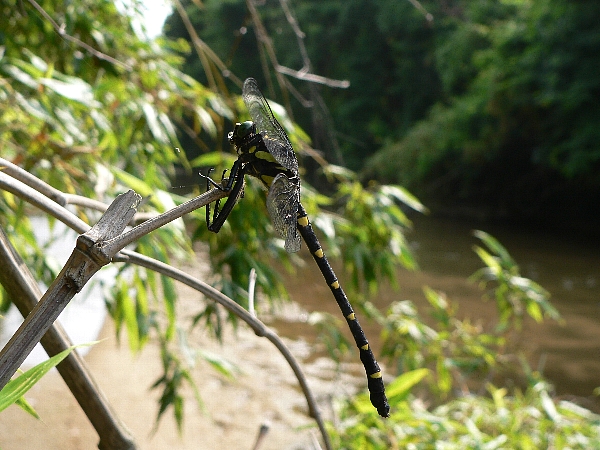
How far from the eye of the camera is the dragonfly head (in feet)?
2.58

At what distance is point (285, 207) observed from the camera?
0.77 metres

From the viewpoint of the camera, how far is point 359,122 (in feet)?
52.3

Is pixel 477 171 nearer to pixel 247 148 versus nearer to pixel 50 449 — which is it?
pixel 50 449

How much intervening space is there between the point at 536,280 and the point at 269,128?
25.2ft

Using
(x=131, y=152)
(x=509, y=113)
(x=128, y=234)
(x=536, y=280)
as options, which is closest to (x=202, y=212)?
(x=128, y=234)

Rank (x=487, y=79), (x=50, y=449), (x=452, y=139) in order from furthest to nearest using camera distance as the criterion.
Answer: (x=452, y=139) → (x=487, y=79) → (x=50, y=449)

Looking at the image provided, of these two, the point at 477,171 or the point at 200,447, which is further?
the point at 477,171

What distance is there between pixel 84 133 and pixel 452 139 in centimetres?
1146

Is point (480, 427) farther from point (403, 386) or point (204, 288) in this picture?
point (204, 288)

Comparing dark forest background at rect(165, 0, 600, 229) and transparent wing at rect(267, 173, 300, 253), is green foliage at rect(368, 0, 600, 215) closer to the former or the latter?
dark forest background at rect(165, 0, 600, 229)

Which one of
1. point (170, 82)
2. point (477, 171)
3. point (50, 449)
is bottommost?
point (50, 449)

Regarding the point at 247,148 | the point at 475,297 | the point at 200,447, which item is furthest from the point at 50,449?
the point at 475,297

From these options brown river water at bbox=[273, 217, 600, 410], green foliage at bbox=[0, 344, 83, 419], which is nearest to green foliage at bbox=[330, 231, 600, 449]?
brown river water at bbox=[273, 217, 600, 410]

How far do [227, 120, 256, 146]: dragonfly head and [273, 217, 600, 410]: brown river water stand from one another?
5.95ft
